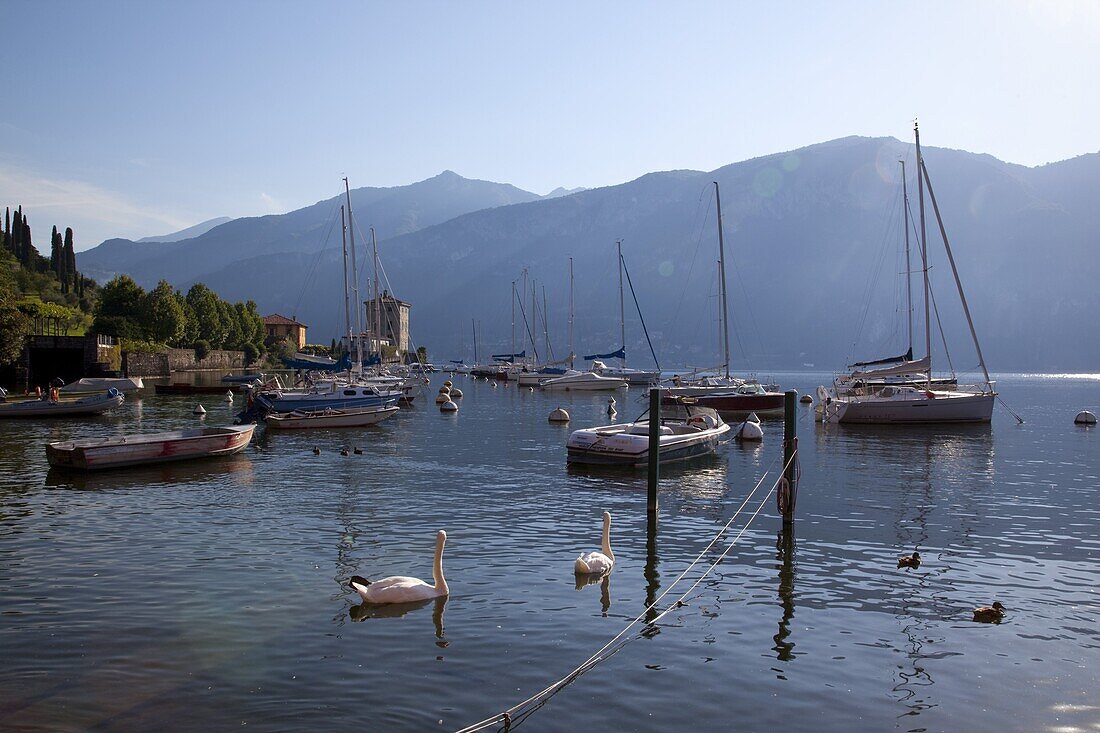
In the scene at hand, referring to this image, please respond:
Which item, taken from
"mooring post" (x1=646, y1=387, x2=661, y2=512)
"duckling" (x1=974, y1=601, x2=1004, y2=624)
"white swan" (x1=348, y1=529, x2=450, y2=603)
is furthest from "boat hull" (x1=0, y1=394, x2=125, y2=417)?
"duckling" (x1=974, y1=601, x2=1004, y2=624)

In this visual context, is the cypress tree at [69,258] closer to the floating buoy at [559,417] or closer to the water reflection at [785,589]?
the floating buoy at [559,417]

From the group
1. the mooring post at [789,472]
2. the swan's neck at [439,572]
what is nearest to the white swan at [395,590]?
the swan's neck at [439,572]

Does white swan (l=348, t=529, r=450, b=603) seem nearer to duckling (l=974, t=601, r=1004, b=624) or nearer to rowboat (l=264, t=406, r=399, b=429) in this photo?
duckling (l=974, t=601, r=1004, b=624)

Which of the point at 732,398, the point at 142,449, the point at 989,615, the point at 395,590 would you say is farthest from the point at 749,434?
the point at 395,590

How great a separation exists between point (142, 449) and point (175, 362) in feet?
339

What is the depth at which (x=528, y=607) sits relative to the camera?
15.6 m

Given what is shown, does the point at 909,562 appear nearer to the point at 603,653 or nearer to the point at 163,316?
the point at 603,653

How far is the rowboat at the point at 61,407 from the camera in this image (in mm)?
57094

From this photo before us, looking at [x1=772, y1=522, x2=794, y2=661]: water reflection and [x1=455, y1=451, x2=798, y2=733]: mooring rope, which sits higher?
[x1=455, y1=451, x2=798, y2=733]: mooring rope

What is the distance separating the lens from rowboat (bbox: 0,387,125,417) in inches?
2248

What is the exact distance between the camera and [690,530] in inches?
923

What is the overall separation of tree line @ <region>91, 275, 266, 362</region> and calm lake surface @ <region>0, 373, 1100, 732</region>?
9900cm

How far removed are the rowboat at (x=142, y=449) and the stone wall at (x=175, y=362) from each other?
79771mm

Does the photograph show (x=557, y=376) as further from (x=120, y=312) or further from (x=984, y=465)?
(x=984, y=465)
